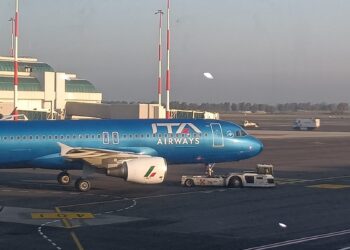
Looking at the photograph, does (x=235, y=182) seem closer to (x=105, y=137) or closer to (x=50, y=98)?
(x=105, y=137)

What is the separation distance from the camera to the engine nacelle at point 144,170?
107 feet

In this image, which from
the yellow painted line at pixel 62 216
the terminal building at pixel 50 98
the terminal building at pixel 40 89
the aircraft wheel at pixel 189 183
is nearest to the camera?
the yellow painted line at pixel 62 216

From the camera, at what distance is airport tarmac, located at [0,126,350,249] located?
65.2 feet

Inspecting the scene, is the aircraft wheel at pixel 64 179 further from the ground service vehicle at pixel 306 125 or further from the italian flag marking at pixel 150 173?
the ground service vehicle at pixel 306 125

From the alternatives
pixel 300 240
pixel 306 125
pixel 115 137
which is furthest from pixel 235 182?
pixel 306 125

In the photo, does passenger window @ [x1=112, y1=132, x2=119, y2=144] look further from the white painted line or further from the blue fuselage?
the white painted line

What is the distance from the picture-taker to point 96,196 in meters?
31.7

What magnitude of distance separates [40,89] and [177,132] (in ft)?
201

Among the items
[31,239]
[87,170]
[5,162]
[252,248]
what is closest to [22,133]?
[5,162]

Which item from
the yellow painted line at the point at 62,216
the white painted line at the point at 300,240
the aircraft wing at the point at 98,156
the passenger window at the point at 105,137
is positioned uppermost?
the passenger window at the point at 105,137

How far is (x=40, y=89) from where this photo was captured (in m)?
94.4

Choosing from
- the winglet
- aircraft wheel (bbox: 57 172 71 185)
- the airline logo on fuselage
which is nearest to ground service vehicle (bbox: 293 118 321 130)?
the airline logo on fuselage

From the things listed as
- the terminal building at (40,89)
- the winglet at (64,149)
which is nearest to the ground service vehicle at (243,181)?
the winglet at (64,149)

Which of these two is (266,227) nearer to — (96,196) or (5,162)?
(96,196)
